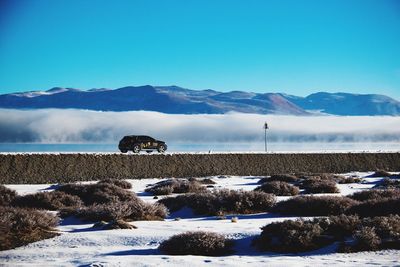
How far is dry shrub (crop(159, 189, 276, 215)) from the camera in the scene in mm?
15078

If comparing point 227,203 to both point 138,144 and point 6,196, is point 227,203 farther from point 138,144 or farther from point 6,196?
point 138,144

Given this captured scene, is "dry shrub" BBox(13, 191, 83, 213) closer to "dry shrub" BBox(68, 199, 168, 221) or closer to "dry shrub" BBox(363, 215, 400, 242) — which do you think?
"dry shrub" BBox(68, 199, 168, 221)

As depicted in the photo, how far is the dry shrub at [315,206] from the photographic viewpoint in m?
13.9

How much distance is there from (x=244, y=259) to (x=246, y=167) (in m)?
34.9

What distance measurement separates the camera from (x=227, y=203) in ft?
50.6

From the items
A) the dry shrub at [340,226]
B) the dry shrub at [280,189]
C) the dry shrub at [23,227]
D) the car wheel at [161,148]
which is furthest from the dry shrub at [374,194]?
the car wheel at [161,148]

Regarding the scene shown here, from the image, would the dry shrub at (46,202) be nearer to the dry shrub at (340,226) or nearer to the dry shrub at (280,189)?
the dry shrub at (280,189)

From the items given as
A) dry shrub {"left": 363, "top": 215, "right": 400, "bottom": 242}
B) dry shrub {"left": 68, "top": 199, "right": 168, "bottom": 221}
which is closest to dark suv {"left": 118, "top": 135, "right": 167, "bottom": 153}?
dry shrub {"left": 68, "top": 199, "right": 168, "bottom": 221}

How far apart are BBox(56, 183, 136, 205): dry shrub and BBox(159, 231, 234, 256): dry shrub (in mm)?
7559

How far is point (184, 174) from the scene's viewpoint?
39.9 m

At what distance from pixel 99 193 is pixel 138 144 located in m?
26.9

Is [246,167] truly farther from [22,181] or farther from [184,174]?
[22,181]

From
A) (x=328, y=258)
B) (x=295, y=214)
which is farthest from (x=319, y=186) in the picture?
(x=328, y=258)

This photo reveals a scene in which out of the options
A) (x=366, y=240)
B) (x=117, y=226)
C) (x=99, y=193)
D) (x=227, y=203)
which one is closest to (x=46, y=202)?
(x=99, y=193)
